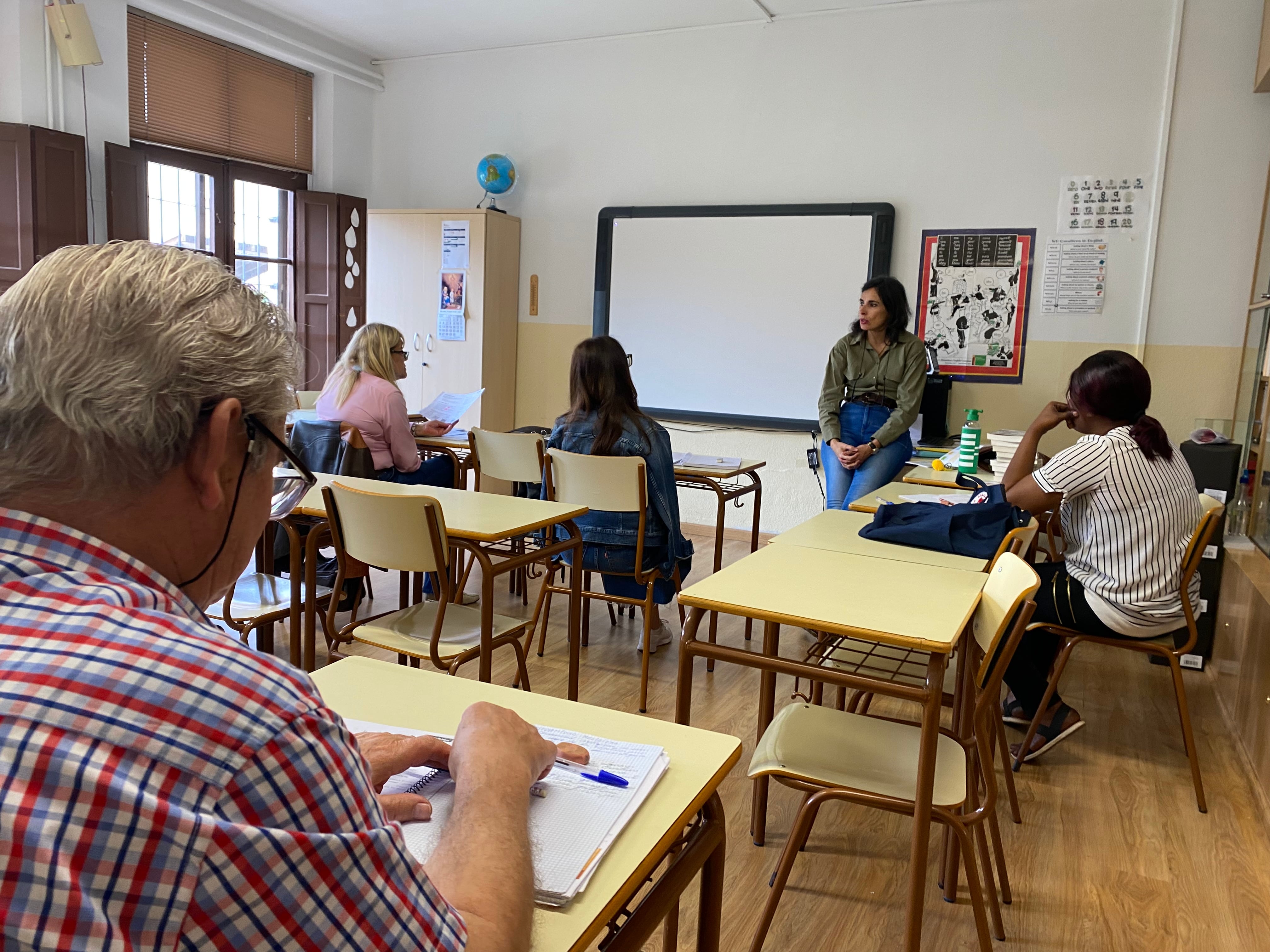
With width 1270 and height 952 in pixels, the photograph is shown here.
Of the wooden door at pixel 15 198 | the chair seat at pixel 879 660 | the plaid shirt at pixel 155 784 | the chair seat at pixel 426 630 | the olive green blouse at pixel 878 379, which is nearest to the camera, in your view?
the plaid shirt at pixel 155 784

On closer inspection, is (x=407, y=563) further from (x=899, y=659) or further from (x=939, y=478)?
(x=939, y=478)

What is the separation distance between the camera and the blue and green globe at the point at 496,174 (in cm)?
612

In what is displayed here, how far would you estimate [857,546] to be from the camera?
2406 millimetres

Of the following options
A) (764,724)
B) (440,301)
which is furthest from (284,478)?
(440,301)

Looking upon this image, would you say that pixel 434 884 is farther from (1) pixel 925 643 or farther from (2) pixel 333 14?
(2) pixel 333 14

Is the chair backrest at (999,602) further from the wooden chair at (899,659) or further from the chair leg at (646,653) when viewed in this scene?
the chair leg at (646,653)

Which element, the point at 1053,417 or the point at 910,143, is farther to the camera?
the point at 910,143

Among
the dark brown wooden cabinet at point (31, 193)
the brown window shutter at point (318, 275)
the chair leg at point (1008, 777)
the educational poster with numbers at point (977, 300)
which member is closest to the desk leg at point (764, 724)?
the chair leg at point (1008, 777)

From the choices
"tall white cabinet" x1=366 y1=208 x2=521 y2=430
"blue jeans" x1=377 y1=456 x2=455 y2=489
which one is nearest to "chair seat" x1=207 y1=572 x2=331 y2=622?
"blue jeans" x1=377 y1=456 x2=455 y2=489

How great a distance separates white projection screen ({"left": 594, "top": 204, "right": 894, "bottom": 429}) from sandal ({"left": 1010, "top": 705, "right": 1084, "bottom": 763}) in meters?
2.87

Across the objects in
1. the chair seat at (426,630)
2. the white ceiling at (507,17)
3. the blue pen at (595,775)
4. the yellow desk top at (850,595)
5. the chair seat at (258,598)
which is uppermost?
the white ceiling at (507,17)

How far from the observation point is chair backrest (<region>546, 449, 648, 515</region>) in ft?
10.2

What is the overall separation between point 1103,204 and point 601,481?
3.28 metres

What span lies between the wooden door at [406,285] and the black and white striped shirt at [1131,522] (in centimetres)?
456
